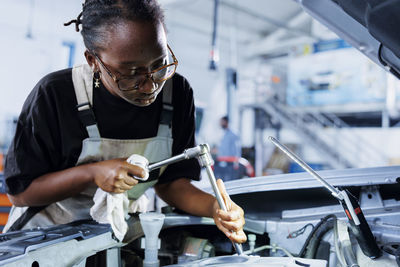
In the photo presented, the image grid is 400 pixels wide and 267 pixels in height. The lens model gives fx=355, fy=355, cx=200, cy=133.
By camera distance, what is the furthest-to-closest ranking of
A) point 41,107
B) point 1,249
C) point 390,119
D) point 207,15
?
1. point 207,15
2. point 390,119
3. point 41,107
4. point 1,249

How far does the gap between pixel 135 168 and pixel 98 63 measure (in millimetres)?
301

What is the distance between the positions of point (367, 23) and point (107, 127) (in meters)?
0.73

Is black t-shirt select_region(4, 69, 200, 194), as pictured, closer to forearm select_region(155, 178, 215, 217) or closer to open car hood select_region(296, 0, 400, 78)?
forearm select_region(155, 178, 215, 217)

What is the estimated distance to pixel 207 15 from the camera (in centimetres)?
927

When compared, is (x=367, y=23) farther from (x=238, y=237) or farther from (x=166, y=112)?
(x=166, y=112)

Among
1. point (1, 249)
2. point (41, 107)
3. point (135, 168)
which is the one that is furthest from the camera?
point (41, 107)

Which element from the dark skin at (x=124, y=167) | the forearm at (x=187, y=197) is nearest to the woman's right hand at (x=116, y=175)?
the dark skin at (x=124, y=167)

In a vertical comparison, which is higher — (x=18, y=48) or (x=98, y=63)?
(x=18, y=48)

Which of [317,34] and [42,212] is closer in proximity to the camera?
[42,212]

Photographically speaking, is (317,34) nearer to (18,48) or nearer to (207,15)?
(207,15)

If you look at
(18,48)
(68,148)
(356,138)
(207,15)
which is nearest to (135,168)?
(68,148)

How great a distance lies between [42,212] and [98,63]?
1.69ft

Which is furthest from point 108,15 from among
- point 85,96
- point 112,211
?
point 112,211

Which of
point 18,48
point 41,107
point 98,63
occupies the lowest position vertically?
point 41,107
